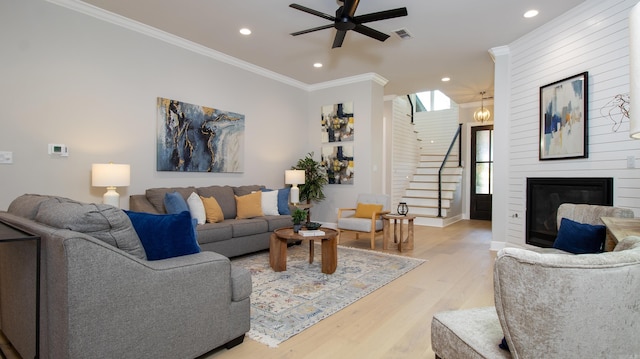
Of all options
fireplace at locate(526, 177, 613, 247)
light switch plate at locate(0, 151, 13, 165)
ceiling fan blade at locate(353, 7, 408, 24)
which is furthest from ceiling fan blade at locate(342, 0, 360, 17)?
light switch plate at locate(0, 151, 13, 165)

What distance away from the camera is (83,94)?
145 inches

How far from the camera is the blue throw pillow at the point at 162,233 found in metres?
1.86

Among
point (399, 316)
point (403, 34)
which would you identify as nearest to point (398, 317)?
point (399, 316)

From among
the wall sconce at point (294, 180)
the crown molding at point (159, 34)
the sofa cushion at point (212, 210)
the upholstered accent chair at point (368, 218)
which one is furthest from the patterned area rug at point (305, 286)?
the crown molding at point (159, 34)

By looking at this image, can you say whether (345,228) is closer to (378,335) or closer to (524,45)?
(378,335)

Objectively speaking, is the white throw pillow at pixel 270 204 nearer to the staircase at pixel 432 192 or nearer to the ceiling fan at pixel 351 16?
the ceiling fan at pixel 351 16

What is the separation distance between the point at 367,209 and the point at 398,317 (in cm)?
268

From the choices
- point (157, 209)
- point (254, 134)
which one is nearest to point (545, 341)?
point (157, 209)

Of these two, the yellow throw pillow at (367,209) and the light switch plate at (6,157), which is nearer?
the light switch plate at (6,157)

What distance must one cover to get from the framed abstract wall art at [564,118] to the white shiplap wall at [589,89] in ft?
0.24

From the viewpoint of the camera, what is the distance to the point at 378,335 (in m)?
2.29

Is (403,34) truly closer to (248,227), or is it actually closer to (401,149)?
(248,227)

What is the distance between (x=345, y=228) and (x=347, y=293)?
6.54ft

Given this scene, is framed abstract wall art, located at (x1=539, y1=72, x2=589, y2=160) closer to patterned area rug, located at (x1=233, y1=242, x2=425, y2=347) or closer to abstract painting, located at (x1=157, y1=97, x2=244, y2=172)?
patterned area rug, located at (x1=233, y1=242, x2=425, y2=347)
